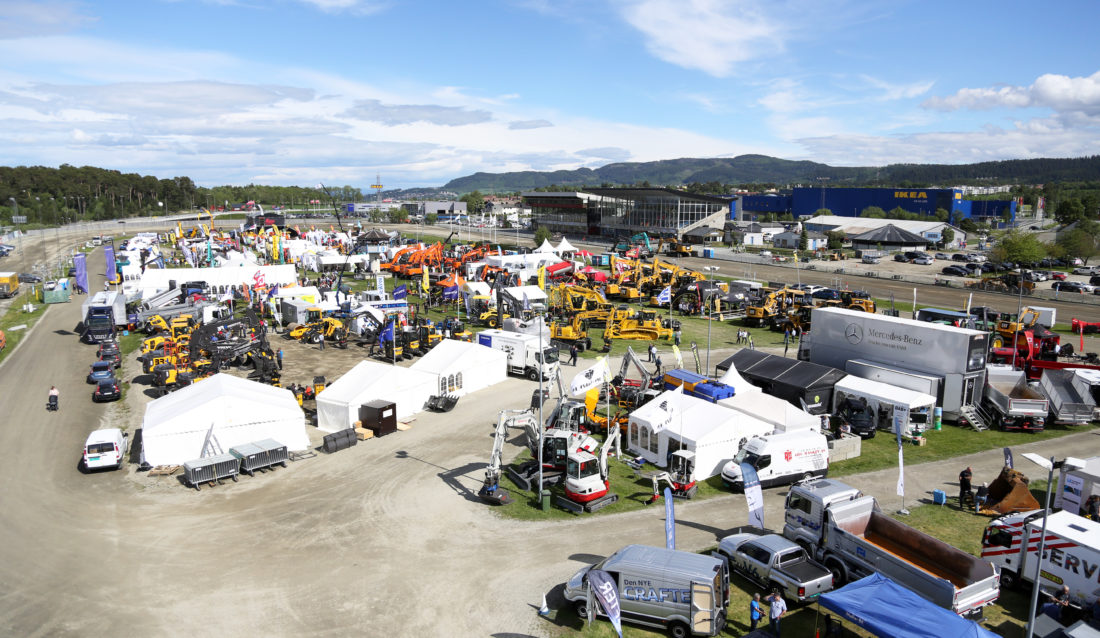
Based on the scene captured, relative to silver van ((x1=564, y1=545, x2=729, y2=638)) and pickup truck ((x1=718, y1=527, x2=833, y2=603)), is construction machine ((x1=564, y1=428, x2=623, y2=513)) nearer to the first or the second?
pickup truck ((x1=718, y1=527, x2=833, y2=603))

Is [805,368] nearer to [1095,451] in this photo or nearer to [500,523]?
[1095,451]

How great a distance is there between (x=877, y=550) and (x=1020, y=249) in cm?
5644

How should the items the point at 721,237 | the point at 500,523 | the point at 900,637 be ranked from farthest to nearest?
the point at 721,237
the point at 500,523
the point at 900,637

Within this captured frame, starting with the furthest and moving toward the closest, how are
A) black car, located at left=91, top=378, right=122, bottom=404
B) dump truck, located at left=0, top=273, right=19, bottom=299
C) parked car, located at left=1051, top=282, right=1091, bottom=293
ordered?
dump truck, located at left=0, top=273, right=19, bottom=299 → parked car, located at left=1051, top=282, right=1091, bottom=293 → black car, located at left=91, top=378, right=122, bottom=404

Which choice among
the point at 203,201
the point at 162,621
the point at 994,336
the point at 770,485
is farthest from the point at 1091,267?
the point at 203,201

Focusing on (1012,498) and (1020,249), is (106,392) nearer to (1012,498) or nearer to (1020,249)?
(1012,498)

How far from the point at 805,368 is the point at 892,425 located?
3329 millimetres

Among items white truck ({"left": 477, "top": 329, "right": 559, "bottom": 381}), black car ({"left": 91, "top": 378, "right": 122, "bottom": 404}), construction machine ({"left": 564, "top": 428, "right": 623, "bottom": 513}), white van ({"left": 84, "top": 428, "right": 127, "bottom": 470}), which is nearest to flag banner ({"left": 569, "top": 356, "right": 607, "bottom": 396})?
Answer: construction machine ({"left": 564, "top": 428, "right": 623, "bottom": 513})

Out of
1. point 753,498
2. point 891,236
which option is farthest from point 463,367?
point 891,236

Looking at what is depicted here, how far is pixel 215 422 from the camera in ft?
58.6

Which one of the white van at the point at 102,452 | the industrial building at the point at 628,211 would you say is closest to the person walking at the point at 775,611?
the white van at the point at 102,452

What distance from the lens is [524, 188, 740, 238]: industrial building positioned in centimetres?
Result: 8400

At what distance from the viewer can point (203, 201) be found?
163 m

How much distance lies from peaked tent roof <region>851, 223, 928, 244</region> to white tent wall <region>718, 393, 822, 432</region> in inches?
2664
